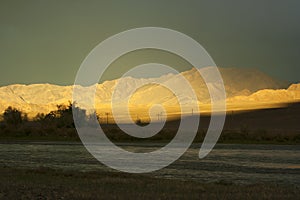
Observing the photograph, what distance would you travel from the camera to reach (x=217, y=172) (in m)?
37.5

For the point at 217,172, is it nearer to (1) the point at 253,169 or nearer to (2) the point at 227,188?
(1) the point at 253,169

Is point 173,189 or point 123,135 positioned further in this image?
point 123,135

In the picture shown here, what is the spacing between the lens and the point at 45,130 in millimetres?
109688

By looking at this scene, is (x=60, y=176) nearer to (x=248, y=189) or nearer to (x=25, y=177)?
(x=25, y=177)

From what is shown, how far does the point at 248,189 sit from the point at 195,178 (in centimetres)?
875

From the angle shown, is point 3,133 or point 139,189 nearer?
point 139,189

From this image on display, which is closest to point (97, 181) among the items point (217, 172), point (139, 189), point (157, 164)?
point (139, 189)

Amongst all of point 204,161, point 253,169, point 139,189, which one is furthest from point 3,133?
point 139,189

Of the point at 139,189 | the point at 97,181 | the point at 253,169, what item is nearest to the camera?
the point at 139,189

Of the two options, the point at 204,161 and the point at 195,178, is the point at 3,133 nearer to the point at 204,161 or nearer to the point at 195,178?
the point at 204,161

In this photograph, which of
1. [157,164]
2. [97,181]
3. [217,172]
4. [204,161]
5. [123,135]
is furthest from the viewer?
[123,135]

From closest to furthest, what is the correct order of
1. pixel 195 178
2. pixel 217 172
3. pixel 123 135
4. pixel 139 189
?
1. pixel 139 189
2. pixel 195 178
3. pixel 217 172
4. pixel 123 135

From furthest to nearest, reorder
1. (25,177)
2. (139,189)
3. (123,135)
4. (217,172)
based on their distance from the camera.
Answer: (123,135) < (217,172) < (25,177) < (139,189)

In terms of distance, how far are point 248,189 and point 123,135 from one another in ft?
235
